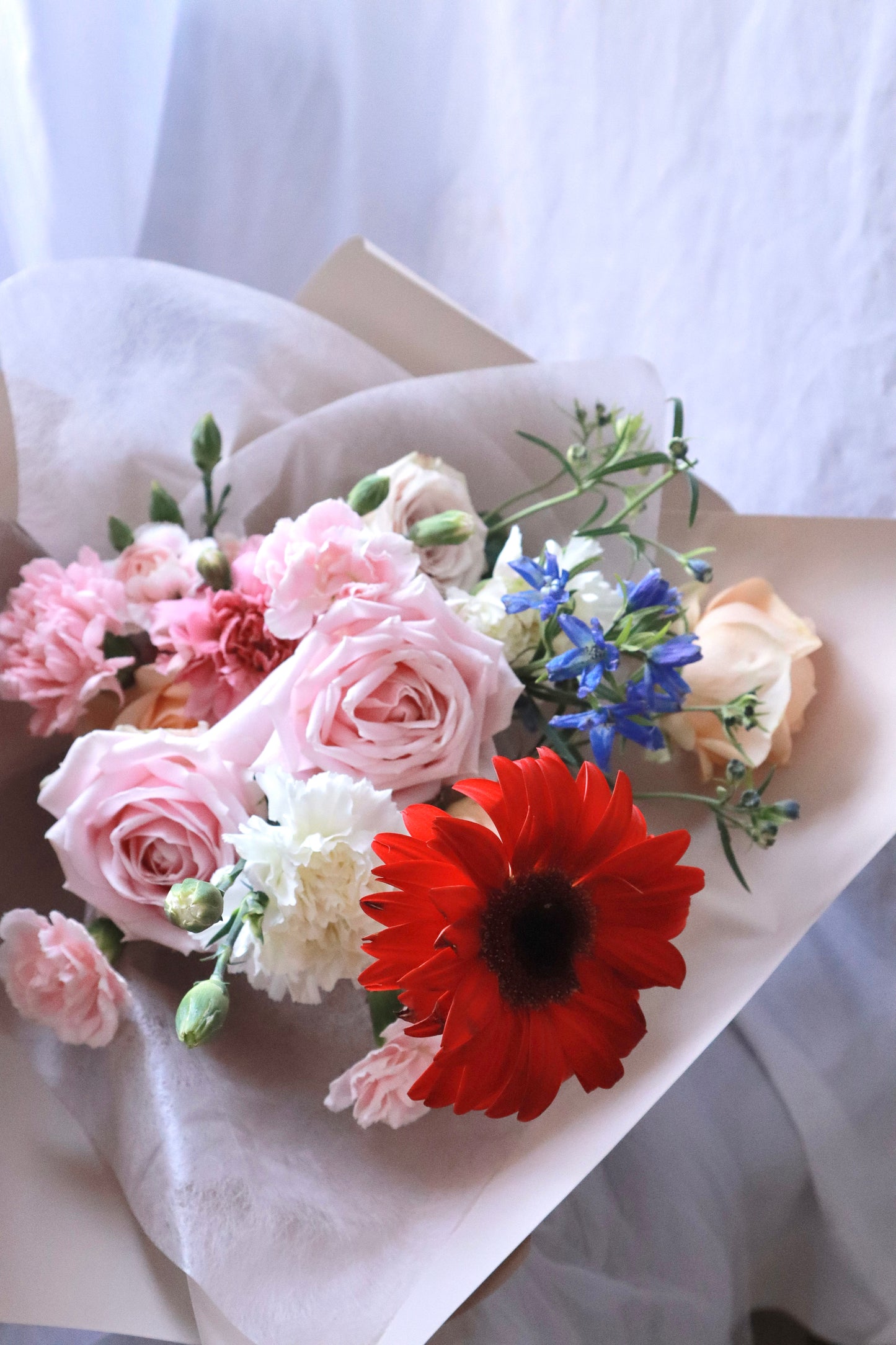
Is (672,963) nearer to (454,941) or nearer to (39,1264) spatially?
(454,941)

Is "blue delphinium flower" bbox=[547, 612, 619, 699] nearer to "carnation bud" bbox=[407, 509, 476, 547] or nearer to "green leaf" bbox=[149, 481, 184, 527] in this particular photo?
"carnation bud" bbox=[407, 509, 476, 547]

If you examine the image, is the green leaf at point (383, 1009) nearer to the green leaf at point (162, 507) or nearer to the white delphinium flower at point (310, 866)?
the white delphinium flower at point (310, 866)

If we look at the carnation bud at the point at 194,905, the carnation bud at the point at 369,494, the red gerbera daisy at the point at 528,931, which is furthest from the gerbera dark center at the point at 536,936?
the carnation bud at the point at 369,494

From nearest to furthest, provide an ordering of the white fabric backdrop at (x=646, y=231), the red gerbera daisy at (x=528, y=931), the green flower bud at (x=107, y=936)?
the red gerbera daisy at (x=528, y=931)
the green flower bud at (x=107, y=936)
the white fabric backdrop at (x=646, y=231)

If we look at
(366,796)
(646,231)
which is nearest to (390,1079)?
(366,796)

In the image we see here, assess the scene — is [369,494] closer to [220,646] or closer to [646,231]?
[220,646]

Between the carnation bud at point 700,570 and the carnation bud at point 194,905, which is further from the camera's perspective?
the carnation bud at point 700,570

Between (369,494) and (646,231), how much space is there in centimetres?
50

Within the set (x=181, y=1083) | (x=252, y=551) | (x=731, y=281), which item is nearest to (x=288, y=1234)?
Result: (x=181, y=1083)

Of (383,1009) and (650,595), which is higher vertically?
(650,595)

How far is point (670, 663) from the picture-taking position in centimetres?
47

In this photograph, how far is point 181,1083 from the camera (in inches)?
18.9

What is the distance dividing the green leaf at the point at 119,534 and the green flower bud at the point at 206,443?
54mm

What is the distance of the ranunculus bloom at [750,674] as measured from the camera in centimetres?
55
